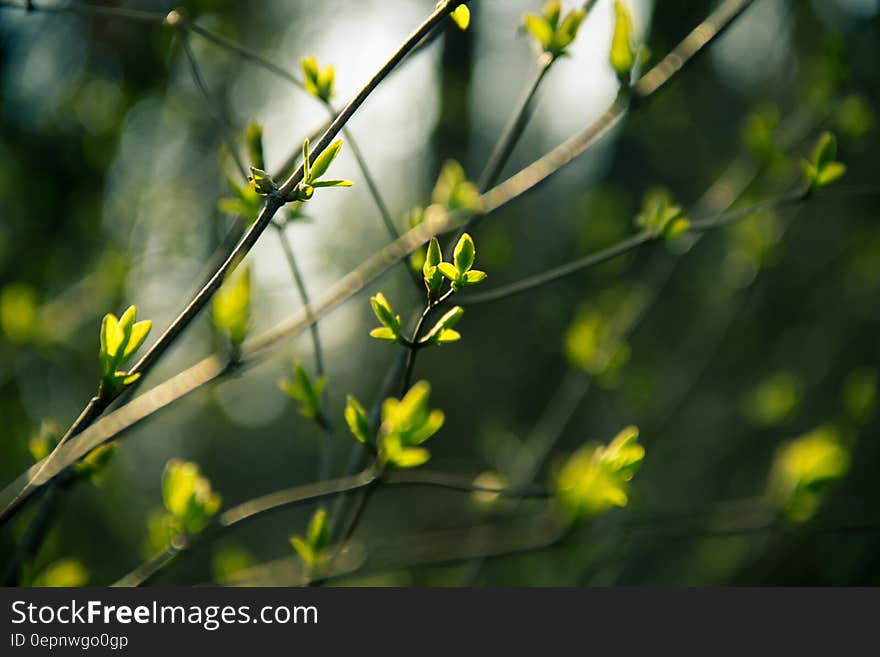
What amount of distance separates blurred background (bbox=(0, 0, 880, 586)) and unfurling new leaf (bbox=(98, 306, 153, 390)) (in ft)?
1.98

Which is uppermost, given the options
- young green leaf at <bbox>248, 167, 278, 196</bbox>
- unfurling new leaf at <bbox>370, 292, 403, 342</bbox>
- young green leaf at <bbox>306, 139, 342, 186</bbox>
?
young green leaf at <bbox>306, 139, 342, 186</bbox>

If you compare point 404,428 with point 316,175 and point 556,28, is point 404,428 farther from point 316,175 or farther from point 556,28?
point 556,28

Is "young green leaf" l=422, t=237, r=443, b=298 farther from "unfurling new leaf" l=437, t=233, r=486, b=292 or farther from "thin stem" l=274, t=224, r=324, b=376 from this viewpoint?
"thin stem" l=274, t=224, r=324, b=376

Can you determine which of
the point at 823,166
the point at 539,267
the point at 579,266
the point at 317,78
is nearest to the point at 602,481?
the point at 579,266

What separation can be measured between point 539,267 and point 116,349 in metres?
2.33

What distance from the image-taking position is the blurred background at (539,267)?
1774mm

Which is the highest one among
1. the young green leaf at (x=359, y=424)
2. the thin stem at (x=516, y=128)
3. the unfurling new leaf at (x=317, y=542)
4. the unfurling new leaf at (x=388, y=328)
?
the thin stem at (x=516, y=128)

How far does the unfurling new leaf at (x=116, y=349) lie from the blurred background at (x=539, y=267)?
60cm

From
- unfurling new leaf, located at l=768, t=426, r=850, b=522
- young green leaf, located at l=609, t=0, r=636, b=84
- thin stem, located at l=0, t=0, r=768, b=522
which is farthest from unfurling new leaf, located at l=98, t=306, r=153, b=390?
unfurling new leaf, located at l=768, t=426, r=850, b=522

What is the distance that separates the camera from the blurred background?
177 cm

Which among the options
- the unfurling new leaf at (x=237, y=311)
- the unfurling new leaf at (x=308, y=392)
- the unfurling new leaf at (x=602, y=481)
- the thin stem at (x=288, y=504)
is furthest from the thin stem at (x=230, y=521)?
the unfurling new leaf at (x=602, y=481)

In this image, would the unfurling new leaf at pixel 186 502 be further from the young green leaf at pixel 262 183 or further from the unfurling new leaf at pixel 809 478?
the unfurling new leaf at pixel 809 478

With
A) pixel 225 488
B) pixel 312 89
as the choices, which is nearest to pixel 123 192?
pixel 312 89

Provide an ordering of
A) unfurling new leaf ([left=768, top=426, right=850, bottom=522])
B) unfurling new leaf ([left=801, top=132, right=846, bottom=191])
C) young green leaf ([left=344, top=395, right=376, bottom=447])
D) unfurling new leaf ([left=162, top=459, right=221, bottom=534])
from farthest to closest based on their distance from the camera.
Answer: unfurling new leaf ([left=768, top=426, right=850, bottom=522]), unfurling new leaf ([left=801, top=132, right=846, bottom=191]), unfurling new leaf ([left=162, top=459, right=221, bottom=534]), young green leaf ([left=344, top=395, right=376, bottom=447])
